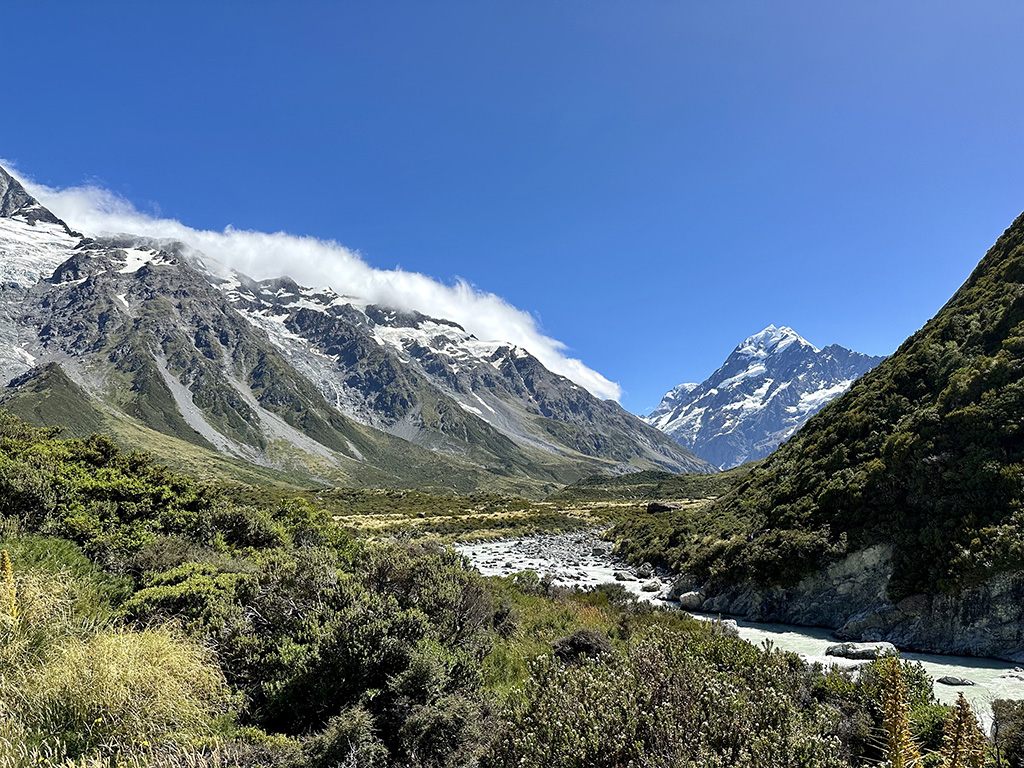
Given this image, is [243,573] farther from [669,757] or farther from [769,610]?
[769,610]

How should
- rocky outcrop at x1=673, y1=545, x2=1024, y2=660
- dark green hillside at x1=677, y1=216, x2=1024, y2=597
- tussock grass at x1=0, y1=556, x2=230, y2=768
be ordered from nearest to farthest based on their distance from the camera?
tussock grass at x1=0, y1=556, x2=230, y2=768, rocky outcrop at x1=673, y1=545, x2=1024, y2=660, dark green hillside at x1=677, y1=216, x2=1024, y2=597

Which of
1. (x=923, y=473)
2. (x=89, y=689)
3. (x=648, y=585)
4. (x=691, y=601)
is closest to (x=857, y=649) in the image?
(x=923, y=473)

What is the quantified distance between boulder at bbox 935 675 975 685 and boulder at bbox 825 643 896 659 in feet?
4.55

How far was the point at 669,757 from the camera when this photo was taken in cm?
498

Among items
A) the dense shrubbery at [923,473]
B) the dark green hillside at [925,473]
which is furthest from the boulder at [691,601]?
the dark green hillside at [925,473]

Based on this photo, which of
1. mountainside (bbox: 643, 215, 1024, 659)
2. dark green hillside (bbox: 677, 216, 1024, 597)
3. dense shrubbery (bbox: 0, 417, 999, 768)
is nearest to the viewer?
dense shrubbery (bbox: 0, 417, 999, 768)

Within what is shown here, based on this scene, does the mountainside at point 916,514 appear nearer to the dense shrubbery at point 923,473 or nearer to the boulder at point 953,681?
the dense shrubbery at point 923,473

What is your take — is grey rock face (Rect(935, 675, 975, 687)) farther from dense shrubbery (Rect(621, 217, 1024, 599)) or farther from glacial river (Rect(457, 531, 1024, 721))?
dense shrubbery (Rect(621, 217, 1024, 599))

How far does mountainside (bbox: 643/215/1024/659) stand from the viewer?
15500 mm

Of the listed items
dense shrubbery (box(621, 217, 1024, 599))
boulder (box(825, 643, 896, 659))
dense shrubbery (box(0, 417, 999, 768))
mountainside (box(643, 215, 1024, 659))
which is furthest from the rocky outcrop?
dense shrubbery (box(0, 417, 999, 768))

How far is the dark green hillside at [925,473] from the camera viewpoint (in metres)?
16.6

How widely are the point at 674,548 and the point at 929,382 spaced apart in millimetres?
16421

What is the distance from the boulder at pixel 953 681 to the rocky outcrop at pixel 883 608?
8.86ft

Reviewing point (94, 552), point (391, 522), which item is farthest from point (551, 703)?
point (391, 522)
